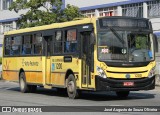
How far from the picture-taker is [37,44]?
23.3 m

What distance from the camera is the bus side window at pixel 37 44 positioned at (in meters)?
23.0

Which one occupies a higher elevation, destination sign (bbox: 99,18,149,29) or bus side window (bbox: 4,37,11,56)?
destination sign (bbox: 99,18,149,29)

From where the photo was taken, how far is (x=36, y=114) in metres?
14.2

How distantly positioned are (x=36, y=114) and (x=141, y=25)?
659 cm

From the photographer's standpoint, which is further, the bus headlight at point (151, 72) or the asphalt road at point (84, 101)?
the bus headlight at point (151, 72)

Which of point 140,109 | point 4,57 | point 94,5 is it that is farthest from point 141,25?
point 94,5

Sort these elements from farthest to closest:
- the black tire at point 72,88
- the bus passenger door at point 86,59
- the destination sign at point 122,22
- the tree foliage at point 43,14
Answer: the tree foliage at point 43,14
the black tire at point 72,88
the bus passenger door at point 86,59
the destination sign at point 122,22

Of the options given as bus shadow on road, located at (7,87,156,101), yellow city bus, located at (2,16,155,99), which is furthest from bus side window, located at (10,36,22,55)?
yellow city bus, located at (2,16,155,99)

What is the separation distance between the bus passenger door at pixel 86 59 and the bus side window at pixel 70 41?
1.92 feet

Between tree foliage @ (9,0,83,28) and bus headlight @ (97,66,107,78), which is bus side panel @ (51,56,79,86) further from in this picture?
tree foliage @ (9,0,83,28)

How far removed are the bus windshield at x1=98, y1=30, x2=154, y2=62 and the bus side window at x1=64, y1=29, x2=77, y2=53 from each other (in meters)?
1.73

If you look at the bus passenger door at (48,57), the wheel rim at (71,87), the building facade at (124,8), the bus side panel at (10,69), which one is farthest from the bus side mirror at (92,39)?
the building facade at (124,8)

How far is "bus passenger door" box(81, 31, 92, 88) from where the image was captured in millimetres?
18844

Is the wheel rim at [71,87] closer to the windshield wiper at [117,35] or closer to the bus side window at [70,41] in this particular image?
the bus side window at [70,41]
